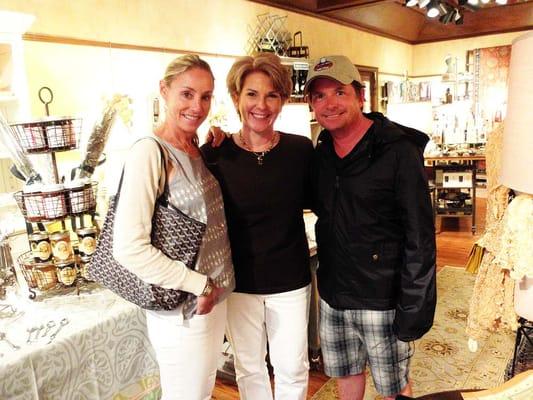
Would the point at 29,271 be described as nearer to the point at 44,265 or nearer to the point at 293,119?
the point at 44,265

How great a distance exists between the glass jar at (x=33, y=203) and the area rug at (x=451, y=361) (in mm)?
1579

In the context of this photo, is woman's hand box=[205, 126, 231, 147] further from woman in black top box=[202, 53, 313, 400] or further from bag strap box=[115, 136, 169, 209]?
bag strap box=[115, 136, 169, 209]

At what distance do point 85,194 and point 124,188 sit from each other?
54cm

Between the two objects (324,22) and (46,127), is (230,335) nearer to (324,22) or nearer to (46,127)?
(46,127)

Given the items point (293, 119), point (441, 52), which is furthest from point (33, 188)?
point (441, 52)

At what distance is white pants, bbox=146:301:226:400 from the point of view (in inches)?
52.3

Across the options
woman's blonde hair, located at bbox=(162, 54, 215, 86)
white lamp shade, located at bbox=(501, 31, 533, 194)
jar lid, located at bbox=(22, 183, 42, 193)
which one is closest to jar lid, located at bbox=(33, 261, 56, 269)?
jar lid, located at bbox=(22, 183, 42, 193)

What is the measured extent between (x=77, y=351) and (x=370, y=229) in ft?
3.30

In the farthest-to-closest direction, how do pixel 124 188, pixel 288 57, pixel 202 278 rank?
pixel 288 57
pixel 202 278
pixel 124 188

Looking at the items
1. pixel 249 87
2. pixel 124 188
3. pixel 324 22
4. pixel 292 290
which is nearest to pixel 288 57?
pixel 324 22

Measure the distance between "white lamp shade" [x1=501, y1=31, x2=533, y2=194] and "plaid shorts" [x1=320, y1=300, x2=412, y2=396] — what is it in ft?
2.01

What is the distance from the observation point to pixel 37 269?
1593 millimetres

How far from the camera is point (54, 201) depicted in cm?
156

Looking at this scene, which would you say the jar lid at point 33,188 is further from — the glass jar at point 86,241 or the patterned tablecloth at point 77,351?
the patterned tablecloth at point 77,351
